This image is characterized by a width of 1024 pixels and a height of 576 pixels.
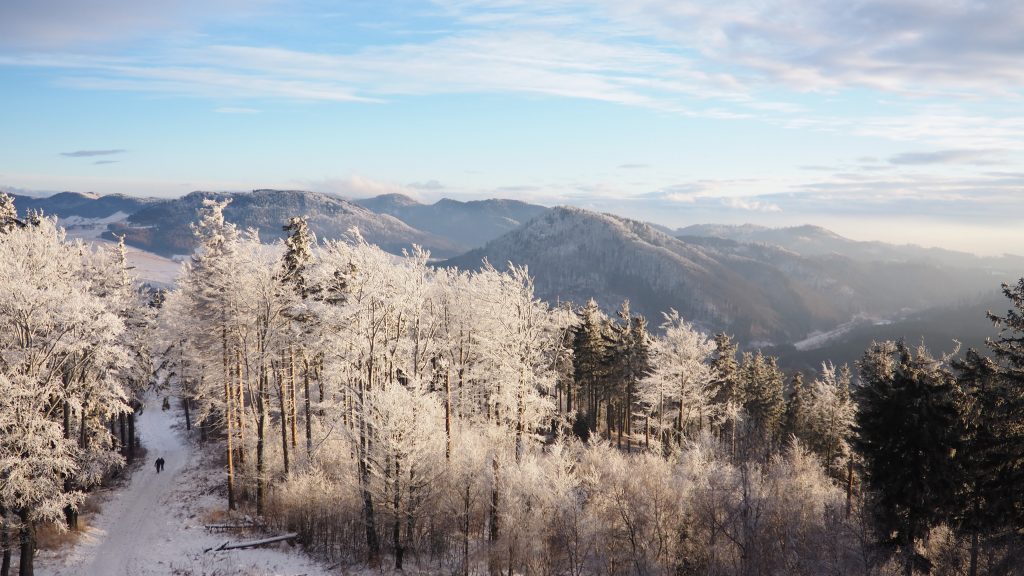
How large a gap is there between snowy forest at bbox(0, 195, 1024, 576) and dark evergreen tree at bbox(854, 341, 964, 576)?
3.3 inches

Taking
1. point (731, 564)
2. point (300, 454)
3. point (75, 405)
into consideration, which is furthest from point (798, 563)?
point (75, 405)

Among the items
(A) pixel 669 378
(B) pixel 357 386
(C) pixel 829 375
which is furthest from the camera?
(C) pixel 829 375

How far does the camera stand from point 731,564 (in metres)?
27.8

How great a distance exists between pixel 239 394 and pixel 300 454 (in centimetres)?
579

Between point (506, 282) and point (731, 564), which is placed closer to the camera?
point (731, 564)

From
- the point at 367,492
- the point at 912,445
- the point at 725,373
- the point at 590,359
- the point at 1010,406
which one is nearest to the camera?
the point at 1010,406

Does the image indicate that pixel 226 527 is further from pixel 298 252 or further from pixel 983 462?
pixel 983 462

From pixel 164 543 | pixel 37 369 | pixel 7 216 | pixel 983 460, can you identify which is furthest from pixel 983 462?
pixel 7 216

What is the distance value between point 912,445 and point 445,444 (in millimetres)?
22873

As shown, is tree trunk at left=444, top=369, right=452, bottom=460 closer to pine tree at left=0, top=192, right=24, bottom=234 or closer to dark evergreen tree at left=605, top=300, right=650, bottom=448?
dark evergreen tree at left=605, top=300, right=650, bottom=448

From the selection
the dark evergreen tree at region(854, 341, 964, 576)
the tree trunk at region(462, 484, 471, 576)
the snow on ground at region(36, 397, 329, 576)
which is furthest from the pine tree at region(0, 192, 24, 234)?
the dark evergreen tree at region(854, 341, 964, 576)

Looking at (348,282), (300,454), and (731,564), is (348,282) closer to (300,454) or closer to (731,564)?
(300,454)

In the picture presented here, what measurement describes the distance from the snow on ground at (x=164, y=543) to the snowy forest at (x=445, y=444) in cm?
177

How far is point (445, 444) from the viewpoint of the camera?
33031mm
